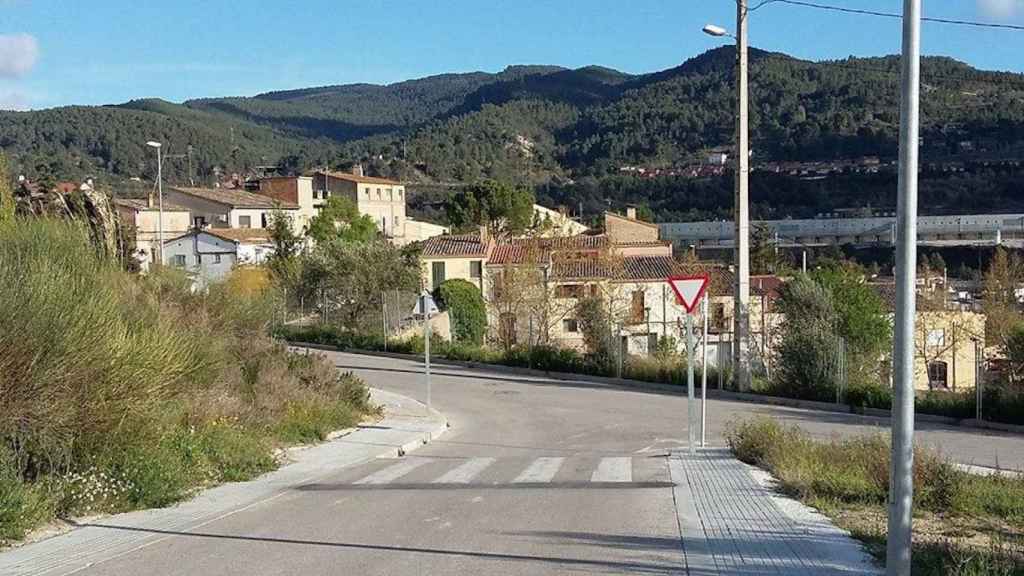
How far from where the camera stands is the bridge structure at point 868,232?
Result: 61000 millimetres

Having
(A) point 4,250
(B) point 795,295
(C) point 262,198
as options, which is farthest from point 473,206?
(A) point 4,250

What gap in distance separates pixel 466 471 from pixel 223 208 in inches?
2869

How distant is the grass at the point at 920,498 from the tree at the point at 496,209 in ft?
202

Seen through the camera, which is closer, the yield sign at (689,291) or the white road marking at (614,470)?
the white road marking at (614,470)

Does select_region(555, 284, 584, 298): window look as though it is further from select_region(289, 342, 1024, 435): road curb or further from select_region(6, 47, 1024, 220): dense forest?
select_region(6, 47, 1024, 220): dense forest

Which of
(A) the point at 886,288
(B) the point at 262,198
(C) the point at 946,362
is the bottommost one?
(C) the point at 946,362

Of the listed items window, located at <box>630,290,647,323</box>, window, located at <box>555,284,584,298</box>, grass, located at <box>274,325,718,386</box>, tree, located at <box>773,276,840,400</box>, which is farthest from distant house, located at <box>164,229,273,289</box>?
tree, located at <box>773,276,840,400</box>

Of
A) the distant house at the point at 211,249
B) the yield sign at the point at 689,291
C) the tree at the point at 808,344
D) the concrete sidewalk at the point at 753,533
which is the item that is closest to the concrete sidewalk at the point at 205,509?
the concrete sidewalk at the point at 753,533

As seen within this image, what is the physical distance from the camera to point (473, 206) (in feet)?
264

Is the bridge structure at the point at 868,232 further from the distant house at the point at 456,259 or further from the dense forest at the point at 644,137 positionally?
the distant house at the point at 456,259

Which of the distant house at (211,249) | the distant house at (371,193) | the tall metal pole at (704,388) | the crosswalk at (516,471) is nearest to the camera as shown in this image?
the crosswalk at (516,471)

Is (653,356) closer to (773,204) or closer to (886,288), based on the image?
(886,288)

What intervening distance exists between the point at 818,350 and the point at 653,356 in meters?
7.51

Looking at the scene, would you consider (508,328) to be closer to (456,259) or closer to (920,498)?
(456,259)
